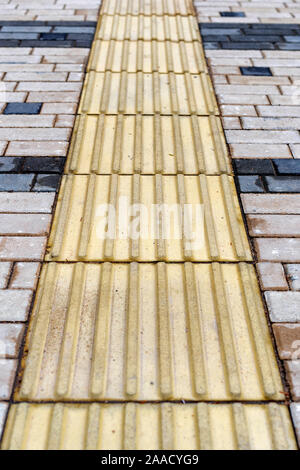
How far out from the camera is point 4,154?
2.41 metres

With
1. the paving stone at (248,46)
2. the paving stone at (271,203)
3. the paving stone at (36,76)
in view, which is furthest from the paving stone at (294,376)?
the paving stone at (248,46)

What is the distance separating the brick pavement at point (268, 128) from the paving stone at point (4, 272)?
3.76 ft

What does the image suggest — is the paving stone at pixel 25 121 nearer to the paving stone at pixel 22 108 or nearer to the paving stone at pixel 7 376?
the paving stone at pixel 22 108

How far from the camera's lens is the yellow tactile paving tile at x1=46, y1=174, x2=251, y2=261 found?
Answer: 6.17 ft

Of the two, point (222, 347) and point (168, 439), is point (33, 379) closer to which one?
point (168, 439)

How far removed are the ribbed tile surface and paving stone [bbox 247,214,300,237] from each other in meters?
0.86

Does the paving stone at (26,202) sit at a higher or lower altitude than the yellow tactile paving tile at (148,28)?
lower

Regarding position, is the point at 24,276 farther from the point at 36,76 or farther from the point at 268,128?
the point at 36,76

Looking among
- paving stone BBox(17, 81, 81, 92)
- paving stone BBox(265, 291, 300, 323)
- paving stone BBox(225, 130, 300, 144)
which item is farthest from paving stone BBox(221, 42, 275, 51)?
paving stone BBox(265, 291, 300, 323)

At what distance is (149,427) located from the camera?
1.34 m

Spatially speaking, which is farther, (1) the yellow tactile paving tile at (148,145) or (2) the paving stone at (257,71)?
(2) the paving stone at (257,71)

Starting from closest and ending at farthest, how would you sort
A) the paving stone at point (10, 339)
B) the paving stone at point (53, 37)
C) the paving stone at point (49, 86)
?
the paving stone at point (10, 339) < the paving stone at point (49, 86) < the paving stone at point (53, 37)

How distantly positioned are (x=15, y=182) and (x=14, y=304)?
84cm

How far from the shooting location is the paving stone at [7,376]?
141 centimetres
